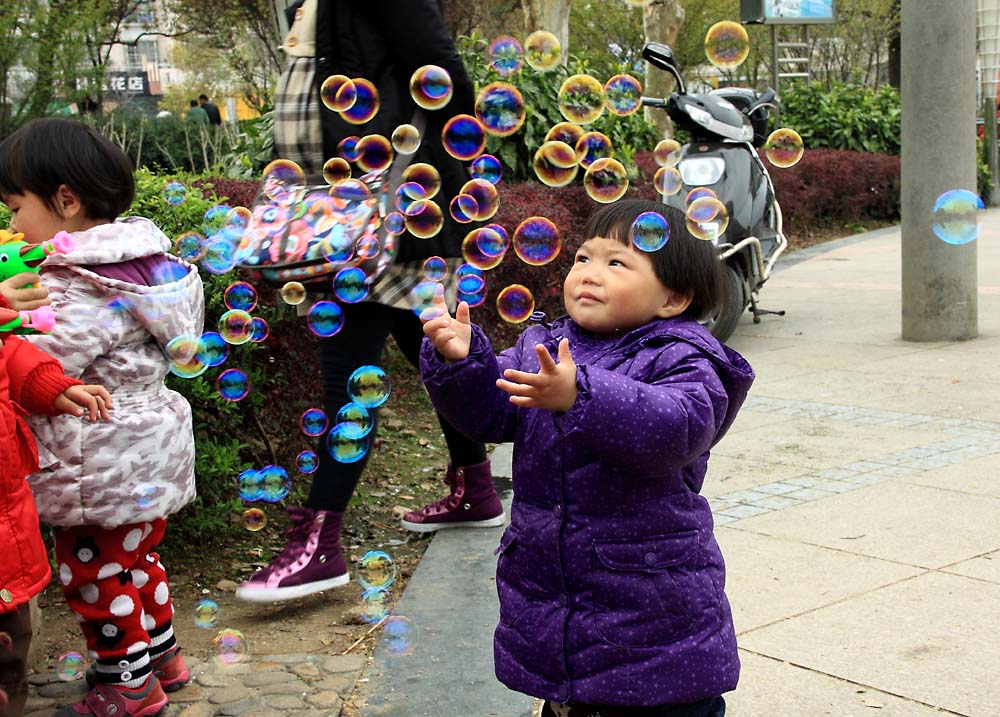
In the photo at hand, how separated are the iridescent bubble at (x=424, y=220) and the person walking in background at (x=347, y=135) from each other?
0.03m

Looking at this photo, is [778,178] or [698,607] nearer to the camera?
[698,607]

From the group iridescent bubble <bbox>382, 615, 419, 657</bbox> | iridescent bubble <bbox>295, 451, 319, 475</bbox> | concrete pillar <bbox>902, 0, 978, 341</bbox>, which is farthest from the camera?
concrete pillar <bbox>902, 0, 978, 341</bbox>

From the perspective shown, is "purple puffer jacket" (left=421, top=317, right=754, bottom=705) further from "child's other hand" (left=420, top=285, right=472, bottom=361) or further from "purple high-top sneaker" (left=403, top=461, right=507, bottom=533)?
"purple high-top sneaker" (left=403, top=461, right=507, bottom=533)

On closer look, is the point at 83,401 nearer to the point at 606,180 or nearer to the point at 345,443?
the point at 345,443

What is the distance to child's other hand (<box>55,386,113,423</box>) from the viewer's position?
9.87ft

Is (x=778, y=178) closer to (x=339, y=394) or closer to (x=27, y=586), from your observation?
(x=339, y=394)

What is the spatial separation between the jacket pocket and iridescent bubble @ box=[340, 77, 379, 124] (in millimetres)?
2091

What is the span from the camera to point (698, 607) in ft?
8.02

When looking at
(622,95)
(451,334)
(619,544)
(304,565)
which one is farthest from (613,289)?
(622,95)

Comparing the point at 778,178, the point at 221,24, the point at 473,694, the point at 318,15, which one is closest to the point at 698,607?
the point at 473,694

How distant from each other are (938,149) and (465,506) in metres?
4.80

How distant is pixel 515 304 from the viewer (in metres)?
3.98

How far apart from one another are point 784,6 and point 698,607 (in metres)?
15.9

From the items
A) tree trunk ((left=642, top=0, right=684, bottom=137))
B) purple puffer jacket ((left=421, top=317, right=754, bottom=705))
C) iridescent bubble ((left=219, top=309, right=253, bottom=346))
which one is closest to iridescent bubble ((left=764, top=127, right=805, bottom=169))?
iridescent bubble ((left=219, top=309, right=253, bottom=346))
